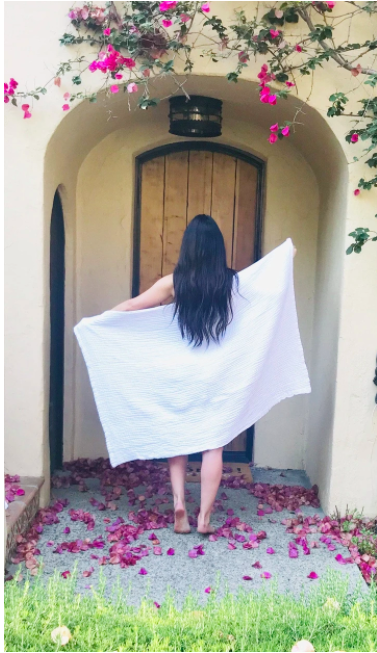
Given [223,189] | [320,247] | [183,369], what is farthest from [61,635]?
[223,189]

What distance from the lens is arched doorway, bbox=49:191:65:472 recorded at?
493cm

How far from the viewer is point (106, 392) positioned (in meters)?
4.18

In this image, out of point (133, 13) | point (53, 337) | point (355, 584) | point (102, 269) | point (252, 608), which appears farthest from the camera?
point (102, 269)

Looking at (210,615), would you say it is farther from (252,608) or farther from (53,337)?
(53,337)

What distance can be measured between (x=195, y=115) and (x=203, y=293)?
57.9 inches

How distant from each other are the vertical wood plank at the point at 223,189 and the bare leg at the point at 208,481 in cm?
195

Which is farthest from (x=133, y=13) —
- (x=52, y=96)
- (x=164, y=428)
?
(x=164, y=428)

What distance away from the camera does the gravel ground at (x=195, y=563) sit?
3.56 m

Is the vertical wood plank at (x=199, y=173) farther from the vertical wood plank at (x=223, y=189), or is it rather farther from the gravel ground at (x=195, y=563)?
the gravel ground at (x=195, y=563)

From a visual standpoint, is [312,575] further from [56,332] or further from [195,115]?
[195,115]

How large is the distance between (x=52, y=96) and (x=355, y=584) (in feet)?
10.2

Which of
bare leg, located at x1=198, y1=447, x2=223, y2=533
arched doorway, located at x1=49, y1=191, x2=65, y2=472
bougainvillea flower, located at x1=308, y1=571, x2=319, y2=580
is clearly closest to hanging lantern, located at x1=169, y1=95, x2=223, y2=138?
arched doorway, located at x1=49, y1=191, x2=65, y2=472

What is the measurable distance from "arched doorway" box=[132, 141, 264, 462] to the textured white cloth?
4.51ft

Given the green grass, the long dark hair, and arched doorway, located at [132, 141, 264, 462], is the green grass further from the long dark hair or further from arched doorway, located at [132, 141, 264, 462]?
arched doorway, located at [132, 141, 264, 462]
